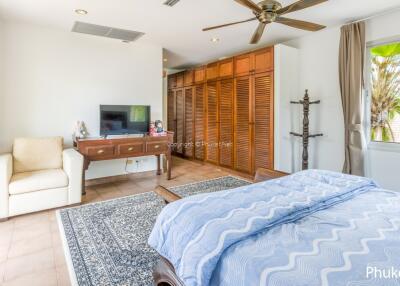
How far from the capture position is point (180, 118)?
6.25 meters

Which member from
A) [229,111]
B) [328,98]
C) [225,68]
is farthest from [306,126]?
[225,68]

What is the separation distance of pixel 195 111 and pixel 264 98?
1968mm

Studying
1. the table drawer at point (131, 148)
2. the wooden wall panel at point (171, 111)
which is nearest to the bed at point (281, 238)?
the table drawer at point (131, 148)

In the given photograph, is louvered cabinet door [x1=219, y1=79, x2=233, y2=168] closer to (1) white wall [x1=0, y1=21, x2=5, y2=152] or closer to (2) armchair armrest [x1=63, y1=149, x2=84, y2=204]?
(2) armchair armrest [x1=63, y1=149, x2=84, y2=204]

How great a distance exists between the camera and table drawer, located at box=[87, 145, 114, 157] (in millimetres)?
3527

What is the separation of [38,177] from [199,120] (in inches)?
134

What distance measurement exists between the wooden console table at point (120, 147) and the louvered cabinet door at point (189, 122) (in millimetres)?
1616

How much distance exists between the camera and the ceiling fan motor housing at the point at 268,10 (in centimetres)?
222

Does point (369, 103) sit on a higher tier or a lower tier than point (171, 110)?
lower

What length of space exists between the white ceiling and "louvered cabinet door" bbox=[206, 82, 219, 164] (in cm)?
126

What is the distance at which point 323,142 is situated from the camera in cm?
389

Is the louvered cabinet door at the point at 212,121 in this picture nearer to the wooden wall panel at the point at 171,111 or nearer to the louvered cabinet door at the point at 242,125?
the louvered cabinet door at the point at 242,125

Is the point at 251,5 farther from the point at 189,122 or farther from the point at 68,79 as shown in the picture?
the point at 189,122

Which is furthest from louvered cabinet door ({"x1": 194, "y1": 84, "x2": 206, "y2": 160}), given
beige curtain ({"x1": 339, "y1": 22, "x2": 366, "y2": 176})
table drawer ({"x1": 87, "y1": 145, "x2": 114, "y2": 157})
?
beige curtain ({"x1": 339, "y1": 22, "x2": 366, "y2": 176})
